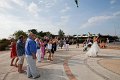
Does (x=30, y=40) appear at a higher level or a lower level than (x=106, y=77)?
higher

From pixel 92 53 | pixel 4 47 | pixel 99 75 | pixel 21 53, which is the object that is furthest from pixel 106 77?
pixel 4 47

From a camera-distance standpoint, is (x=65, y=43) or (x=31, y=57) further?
(x=65, y=43)

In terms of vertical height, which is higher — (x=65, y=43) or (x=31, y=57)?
(x=65, y=43)

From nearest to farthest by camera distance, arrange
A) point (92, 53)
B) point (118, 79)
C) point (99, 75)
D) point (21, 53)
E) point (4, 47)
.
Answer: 1. point (118, 79)
2. point (99, 75)
3. point (21, 53)
4. point (92, 53)
5. point (4, 47)

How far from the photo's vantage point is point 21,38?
41.1 feet

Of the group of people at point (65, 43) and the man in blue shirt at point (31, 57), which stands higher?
the group of people at point (65, 43)

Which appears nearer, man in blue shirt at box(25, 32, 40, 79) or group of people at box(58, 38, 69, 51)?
man in blue shirt at box(25, 32, 40, 79)

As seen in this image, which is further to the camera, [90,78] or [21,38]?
[21,38]

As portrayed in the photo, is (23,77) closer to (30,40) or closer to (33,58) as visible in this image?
(33,58)

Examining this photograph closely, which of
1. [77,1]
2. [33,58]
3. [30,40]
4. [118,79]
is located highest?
[77,1]

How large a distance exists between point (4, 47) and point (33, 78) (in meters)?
29.0

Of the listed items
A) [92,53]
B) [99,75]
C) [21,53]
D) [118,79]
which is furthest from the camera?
[92,53]

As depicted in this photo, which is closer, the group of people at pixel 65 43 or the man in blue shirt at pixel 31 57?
the man in blue shirt at pixel 31 57

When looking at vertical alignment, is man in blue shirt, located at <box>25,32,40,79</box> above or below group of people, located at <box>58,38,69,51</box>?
below
